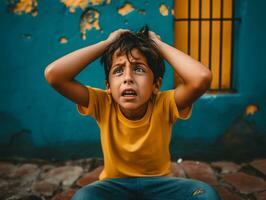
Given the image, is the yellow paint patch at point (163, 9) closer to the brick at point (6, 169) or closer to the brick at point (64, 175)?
the brick at point (64, 175)

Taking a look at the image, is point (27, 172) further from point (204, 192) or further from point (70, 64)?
point (204, 192)

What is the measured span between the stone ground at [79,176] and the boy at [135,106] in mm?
1125

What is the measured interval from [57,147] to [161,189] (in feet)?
7.41

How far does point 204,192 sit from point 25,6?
2.94 m

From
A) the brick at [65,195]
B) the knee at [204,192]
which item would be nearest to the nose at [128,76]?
the knee at [204,192]

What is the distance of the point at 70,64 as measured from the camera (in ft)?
7.39

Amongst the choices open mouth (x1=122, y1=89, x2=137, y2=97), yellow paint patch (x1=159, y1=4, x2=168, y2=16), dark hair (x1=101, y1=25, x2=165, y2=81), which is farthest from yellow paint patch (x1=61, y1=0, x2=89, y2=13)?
open mouth (x1=122, y1=89, x2=137, y2=97)

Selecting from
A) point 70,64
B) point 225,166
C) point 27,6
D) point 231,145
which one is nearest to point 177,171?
point 225,166

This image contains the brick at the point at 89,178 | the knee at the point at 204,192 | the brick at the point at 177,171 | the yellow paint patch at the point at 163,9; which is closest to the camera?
the knee at the point at 204,192

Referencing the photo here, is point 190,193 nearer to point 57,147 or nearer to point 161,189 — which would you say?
point 161,189

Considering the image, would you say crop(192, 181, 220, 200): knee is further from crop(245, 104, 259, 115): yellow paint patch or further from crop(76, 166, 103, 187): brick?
crop(245, 104, 259, 115): yellow paint patch

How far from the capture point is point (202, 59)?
4.39 m

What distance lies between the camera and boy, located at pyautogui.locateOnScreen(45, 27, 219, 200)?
2215 millimetres

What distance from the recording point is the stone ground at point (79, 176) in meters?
3.34
